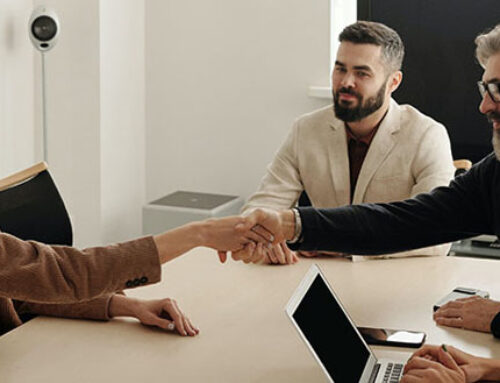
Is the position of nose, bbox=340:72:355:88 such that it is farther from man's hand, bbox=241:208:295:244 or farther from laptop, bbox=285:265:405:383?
laptop, bbox=285:265:405:383

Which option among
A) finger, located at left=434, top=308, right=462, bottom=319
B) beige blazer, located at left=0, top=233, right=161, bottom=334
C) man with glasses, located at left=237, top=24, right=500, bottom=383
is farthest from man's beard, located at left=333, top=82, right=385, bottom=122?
beige blazer, located at left=0, top=233, right=161, bottom=334

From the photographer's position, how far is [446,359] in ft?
6.42

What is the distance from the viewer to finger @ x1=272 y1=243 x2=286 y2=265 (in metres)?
2.78

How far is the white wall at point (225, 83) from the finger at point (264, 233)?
2327 millimetres

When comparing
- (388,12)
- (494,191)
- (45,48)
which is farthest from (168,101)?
(494,191)

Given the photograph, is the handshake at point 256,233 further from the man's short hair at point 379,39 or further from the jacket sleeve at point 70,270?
the man's short hair at point 379,39

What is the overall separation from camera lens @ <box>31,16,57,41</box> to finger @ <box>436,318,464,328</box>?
2826 mm

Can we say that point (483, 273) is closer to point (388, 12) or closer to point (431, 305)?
point (431, 305)

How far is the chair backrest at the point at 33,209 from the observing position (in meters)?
2.64

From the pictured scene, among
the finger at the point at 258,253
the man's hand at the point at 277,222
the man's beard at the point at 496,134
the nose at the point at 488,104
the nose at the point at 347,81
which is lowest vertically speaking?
the finger at the point at 258,253

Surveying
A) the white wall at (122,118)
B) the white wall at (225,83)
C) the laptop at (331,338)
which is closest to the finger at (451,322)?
the laptop at (331,338)

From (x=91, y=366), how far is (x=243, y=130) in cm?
320

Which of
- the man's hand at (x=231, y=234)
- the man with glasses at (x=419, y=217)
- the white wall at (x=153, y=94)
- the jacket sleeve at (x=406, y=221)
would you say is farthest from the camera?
the white wall at (x=153, y=94)

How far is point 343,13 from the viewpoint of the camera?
16.3 feet
